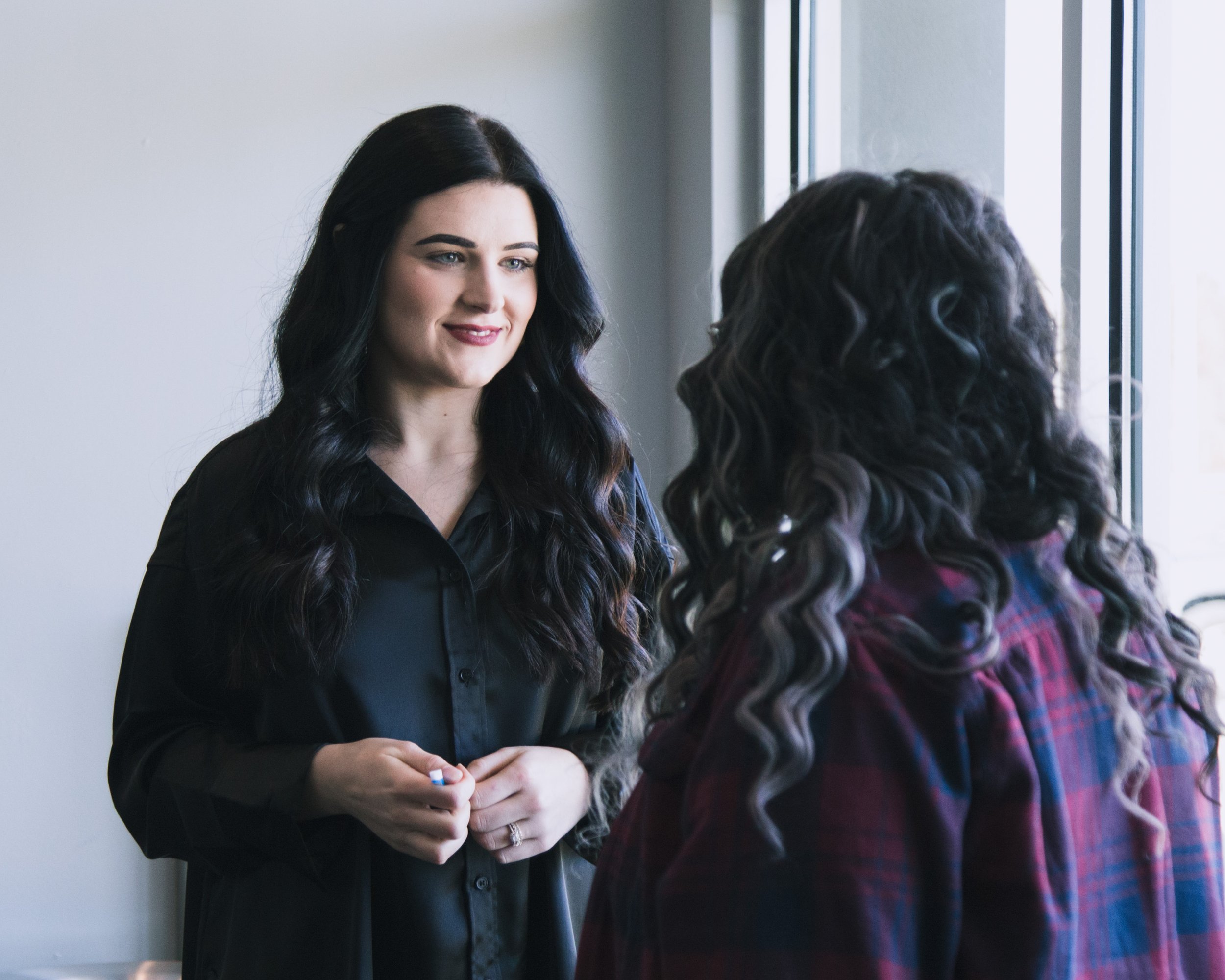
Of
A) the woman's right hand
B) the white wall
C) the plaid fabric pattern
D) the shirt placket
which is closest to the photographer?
the plaid fabric pattern

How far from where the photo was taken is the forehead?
1.24 metres

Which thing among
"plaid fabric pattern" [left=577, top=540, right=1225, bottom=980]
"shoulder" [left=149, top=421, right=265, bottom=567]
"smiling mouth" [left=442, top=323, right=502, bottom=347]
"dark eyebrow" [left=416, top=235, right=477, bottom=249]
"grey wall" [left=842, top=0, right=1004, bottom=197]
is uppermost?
"grey wall" [left=842, top=0, right=1004, bottom=197]

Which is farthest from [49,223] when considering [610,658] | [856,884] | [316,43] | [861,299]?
[856,884]

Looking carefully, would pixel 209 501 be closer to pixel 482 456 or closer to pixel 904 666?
pixel 482 456

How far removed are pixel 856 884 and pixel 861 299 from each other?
1.16ft

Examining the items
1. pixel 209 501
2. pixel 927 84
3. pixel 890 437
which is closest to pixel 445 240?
pixel 209 501

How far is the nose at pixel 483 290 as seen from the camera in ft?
4.07

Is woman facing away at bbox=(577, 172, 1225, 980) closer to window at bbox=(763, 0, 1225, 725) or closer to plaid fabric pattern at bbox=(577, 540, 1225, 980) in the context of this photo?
plaid fabric pattern at bbox=(577, 540, 1225, 980)

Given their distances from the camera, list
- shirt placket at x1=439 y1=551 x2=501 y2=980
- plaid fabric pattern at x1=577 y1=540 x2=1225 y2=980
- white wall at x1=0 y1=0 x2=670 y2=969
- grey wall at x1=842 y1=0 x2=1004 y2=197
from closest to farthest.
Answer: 1. plaid fabric pattern at x1=577 y1=540 x2=1225 y2=980
2. shirt placket at x1=439 y1=551 x2=501 y2=980
3. grey wall at x1=842 y1=0 x2=1004 y2=197
4. white wall at x1=0 y1=0 x2=670 y2=969

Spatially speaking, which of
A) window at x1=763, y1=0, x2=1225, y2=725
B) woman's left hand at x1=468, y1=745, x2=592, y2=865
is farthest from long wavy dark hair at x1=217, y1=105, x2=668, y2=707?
window at x1=763, y1=0, x2=1225, y2=725

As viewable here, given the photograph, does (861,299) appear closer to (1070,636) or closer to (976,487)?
(976,487)

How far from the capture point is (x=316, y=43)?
8.07ft

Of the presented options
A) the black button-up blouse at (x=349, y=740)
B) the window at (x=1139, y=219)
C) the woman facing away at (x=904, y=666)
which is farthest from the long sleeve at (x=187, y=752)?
the window at (x=1139, y=219)

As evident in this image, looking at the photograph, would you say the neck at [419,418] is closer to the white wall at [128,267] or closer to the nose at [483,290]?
the nose at [483,290]
